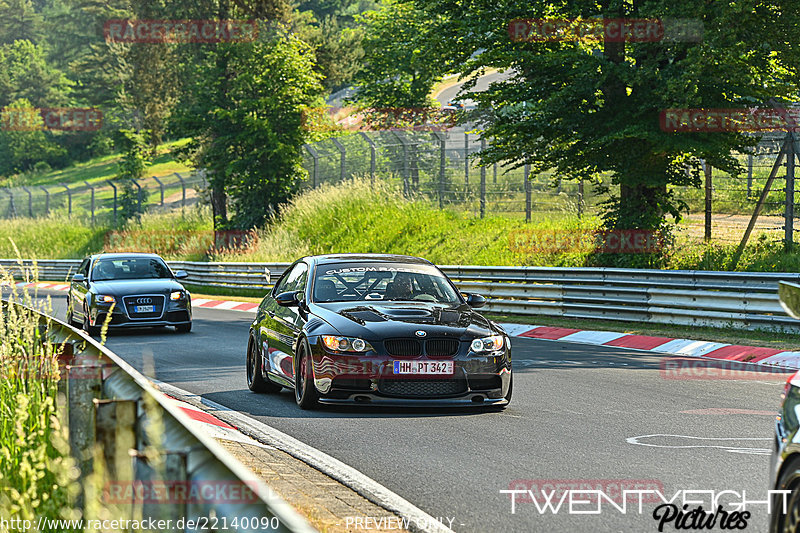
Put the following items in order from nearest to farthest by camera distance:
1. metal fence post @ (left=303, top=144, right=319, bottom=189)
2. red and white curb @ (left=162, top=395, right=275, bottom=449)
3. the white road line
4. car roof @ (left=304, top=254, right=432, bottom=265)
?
the white road line → red and white curb @ (left=162, top=395, right=275, bottom=449) → car roof @ (left=304, top=254, right=432, bottom=265) → metal fence post @ (left=303, top=144, right=319, bottom=189)

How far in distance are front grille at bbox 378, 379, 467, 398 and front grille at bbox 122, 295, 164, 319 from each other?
1063 cm

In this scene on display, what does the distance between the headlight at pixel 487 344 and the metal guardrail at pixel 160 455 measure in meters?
5.11

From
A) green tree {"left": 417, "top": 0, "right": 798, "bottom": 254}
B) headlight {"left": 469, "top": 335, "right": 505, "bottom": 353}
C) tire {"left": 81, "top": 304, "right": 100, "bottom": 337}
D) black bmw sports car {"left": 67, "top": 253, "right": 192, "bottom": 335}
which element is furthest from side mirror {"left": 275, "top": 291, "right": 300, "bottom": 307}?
green tree {"left": 417, "top": 0, "right": 798, "bottom": 254}

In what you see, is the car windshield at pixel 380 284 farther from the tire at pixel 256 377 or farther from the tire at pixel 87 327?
the tire at pixel 87 327

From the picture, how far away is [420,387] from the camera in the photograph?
10.2 meters

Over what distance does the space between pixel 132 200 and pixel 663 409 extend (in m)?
45.6

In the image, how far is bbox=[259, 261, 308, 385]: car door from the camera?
1112 cm

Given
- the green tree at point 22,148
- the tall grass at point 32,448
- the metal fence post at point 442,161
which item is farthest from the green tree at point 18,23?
the tall grass at point 32,448

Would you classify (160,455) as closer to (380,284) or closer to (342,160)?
(380,284)

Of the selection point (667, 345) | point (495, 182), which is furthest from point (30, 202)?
point (667, 345)

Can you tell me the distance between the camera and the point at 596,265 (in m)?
23.7

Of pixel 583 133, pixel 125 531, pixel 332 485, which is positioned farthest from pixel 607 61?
pixel 125 531

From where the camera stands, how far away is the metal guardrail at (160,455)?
9.53ft

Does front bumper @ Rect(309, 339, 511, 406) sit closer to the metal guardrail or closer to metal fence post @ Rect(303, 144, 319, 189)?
the metal guardrail
